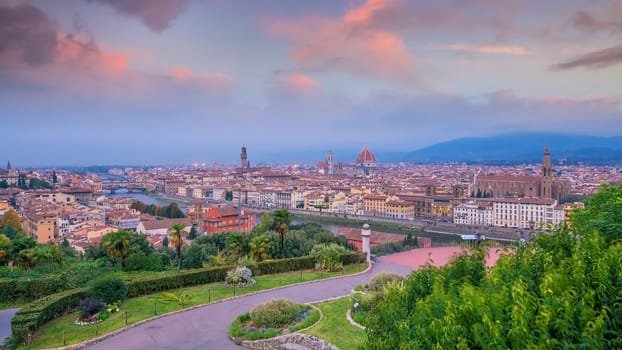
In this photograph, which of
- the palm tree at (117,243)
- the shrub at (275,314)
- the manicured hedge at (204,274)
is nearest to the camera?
the shrub at (275,314)

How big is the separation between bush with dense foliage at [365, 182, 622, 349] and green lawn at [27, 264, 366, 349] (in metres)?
6.45

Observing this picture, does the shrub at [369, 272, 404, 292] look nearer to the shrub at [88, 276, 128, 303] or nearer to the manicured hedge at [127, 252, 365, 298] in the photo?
the manicured hedge at [127, 252, 365, 298]

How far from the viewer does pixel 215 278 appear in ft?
42.9

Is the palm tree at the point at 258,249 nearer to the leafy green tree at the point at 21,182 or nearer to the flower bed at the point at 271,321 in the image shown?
the flower bed at the point at 271,321

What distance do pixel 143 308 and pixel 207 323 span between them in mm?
1994

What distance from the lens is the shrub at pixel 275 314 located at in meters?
9.02

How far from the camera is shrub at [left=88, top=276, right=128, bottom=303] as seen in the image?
33.4ft

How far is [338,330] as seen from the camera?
8594 millimetres

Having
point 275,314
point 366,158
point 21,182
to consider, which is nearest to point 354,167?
point 366,158

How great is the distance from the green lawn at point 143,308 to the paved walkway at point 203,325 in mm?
458

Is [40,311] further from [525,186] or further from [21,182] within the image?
[21,182]

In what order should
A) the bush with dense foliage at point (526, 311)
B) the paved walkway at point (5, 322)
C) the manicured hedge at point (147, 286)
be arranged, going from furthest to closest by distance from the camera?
1. the paved walkway at point (5, 322)
2. the manicured hedge at point (147, 286)
3. the bush with dense foliage at point (526, 311)

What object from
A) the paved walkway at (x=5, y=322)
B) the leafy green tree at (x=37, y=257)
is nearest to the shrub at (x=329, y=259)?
the leafy green tree at (x=37, y=257)

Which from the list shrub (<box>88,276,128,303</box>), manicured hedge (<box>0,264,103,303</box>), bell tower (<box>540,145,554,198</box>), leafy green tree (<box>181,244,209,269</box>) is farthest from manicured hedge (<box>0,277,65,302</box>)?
bell tower (<box>540,145,554,198</box>)
